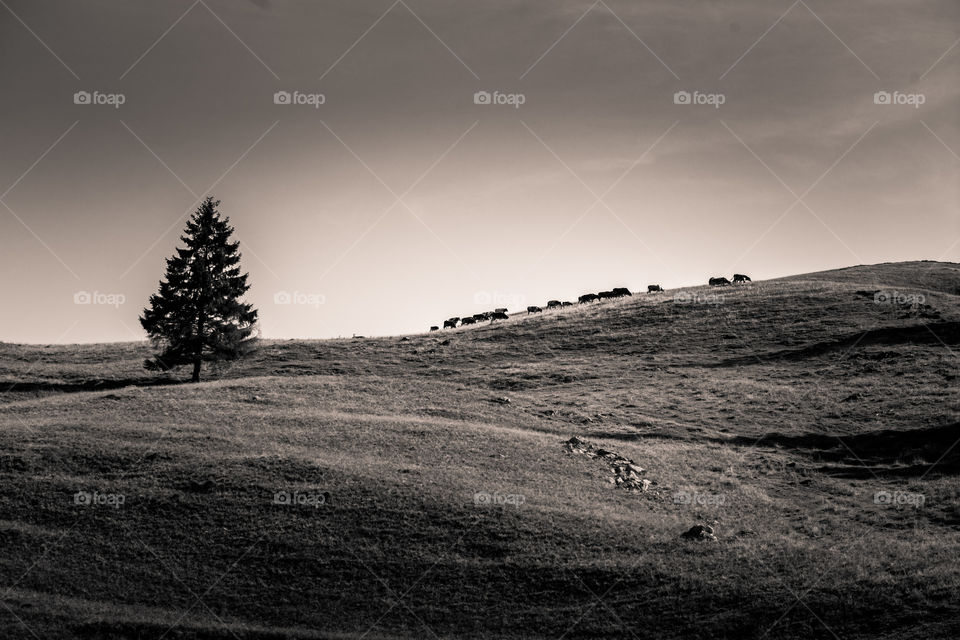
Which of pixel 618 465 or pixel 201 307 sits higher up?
pixel 201 307

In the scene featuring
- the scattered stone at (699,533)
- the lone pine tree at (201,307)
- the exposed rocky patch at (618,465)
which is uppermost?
the lone pine tree at (201,307)

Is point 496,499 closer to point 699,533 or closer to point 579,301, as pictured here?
point 699,533

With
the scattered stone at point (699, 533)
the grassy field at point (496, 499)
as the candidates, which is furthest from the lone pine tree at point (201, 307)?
the scattered stone at point (699, 533)

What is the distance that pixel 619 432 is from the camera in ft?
154

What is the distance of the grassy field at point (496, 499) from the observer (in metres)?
26.4

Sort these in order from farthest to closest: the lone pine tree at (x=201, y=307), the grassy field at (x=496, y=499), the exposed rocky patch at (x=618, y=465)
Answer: the lone pine tree at (x=201, y=307)
the exposed rocky patch at (x=618, y=465)
the grassy field at (x=496, y=499)

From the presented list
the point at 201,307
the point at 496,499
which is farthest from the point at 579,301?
the point at 496,499

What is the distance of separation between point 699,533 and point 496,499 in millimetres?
8548

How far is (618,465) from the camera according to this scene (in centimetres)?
4081

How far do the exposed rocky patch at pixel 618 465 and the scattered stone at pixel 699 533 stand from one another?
5537 millimetres

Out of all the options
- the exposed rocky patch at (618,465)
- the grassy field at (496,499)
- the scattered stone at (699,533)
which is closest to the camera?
the grassy field at (496,499)

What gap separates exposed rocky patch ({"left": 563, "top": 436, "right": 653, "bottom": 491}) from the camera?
127 ft

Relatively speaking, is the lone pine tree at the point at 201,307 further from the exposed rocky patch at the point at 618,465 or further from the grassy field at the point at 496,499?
the exposed rocky patch at the point at 618,465

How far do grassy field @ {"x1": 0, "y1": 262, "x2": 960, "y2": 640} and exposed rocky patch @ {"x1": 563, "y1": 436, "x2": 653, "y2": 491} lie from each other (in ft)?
2.14
